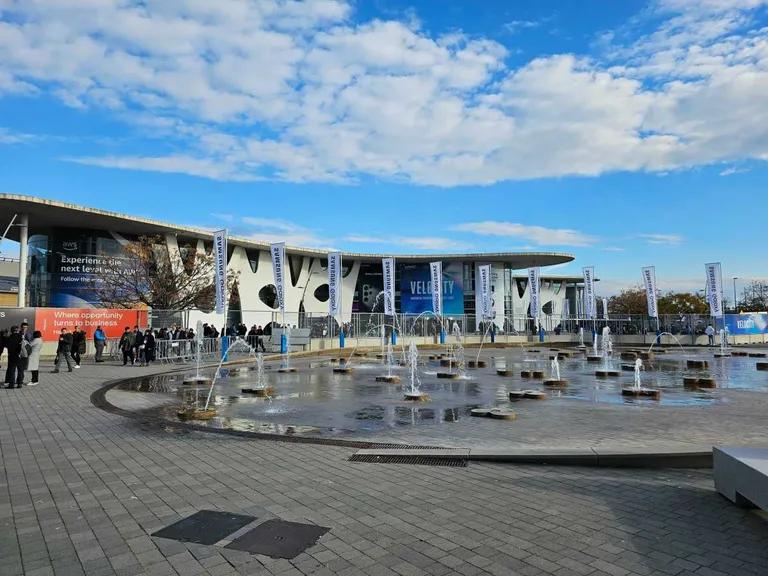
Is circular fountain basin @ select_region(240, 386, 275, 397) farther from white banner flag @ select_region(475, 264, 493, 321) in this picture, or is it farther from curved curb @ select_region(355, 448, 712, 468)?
white banner flag @ select_region(475, 264, 493, 321)

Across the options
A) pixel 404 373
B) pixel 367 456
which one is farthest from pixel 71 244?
pixel 367 456

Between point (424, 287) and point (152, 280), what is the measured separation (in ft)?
125

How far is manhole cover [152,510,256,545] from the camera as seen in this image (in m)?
4.33

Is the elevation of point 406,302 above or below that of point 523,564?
above

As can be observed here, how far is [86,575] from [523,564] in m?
2.99

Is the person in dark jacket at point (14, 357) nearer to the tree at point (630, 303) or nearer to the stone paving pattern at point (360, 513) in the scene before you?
the stone paving pattern at point (360, 513)

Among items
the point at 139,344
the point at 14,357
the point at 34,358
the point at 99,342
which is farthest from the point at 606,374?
the point at 99,342

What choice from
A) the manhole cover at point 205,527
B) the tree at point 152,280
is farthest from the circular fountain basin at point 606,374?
the tree at point 152,280

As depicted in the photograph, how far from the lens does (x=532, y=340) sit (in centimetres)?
4638

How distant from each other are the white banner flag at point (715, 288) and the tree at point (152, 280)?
36.9 metres

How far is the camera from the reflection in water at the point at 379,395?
9.83 m

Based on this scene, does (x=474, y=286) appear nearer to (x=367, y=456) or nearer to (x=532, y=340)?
(x=532, y=340)

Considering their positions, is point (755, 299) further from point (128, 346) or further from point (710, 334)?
point (128, 346)

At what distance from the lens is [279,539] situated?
Result: 14.1ft
